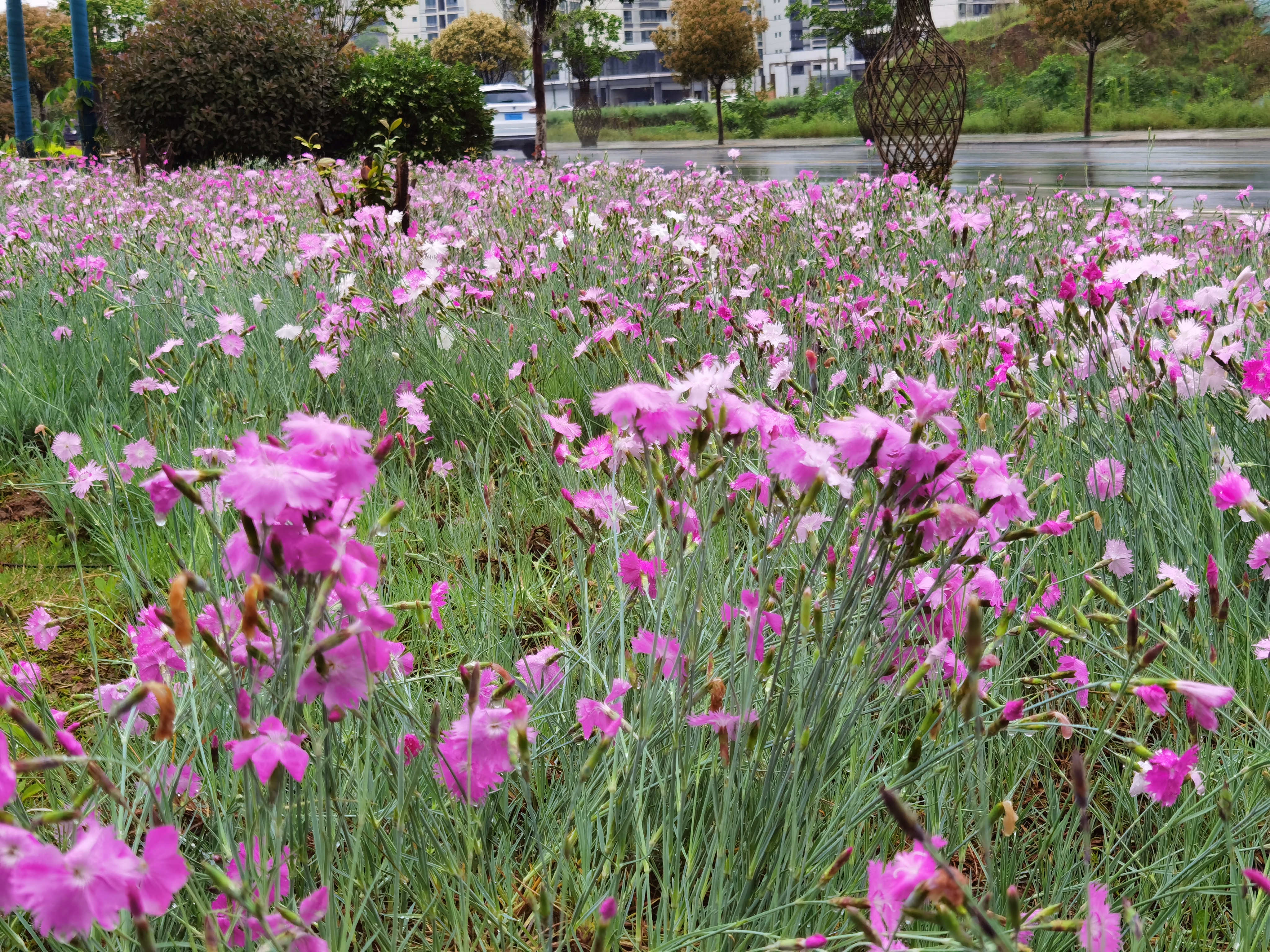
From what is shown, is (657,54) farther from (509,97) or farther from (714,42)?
(509,97)

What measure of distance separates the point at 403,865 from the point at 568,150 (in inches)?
1250

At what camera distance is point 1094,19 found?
21.5 m

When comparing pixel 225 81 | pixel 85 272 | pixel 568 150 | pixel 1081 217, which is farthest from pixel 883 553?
pixel 568 150

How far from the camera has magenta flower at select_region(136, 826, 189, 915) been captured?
597mm

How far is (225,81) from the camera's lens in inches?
466

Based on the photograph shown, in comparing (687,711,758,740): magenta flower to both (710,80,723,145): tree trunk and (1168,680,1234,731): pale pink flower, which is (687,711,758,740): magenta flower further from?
(710,80,723,145): tree trunk

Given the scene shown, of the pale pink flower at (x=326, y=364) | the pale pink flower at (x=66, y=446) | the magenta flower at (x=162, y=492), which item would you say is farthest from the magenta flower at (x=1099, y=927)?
the pale pink flower at (x=66, y=446)

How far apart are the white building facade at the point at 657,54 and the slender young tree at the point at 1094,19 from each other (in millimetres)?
63487

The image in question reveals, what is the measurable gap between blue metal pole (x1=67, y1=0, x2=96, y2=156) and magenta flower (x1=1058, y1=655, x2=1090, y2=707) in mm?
15634

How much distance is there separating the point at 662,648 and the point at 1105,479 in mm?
1055

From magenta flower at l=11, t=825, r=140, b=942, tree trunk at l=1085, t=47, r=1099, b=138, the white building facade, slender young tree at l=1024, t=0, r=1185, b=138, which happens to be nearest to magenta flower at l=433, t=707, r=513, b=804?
magenta flower at l=11, t=825, r=140, b=942

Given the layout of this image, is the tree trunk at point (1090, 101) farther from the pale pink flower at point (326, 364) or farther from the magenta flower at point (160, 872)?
the magenta flower at point (160, 872)

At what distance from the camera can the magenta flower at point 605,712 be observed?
0.99 m

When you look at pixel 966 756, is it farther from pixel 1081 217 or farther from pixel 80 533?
pixel 1081 217
